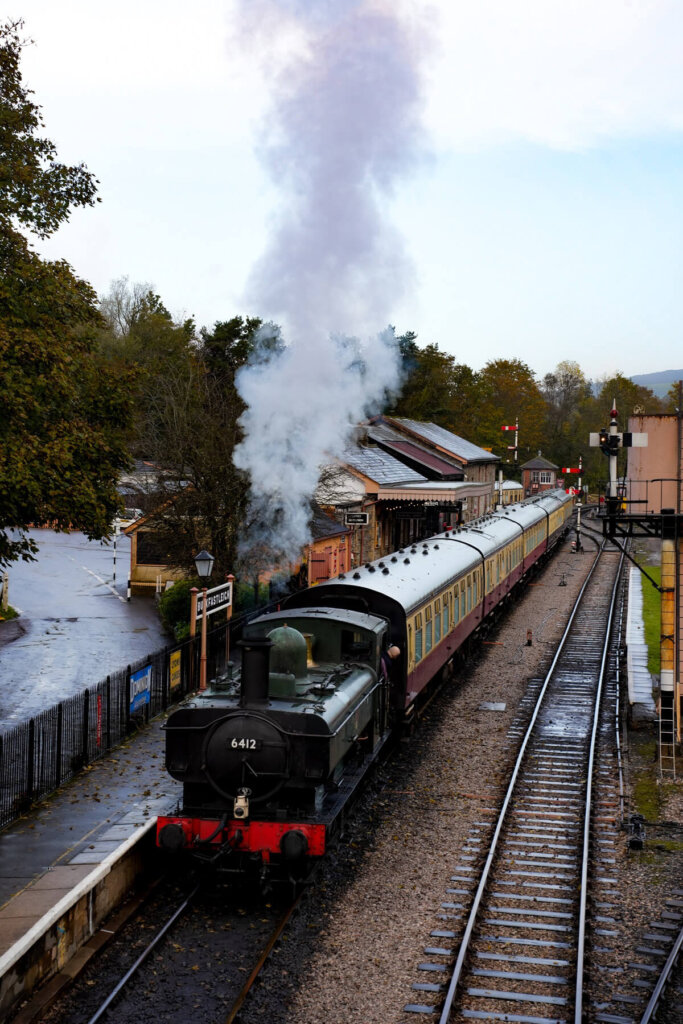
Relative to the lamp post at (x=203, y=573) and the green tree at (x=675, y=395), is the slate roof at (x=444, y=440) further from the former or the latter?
the lamp post at (x=203, y=573)

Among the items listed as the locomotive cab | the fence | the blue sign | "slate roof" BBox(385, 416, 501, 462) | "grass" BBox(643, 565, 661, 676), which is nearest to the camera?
the locomotive cab

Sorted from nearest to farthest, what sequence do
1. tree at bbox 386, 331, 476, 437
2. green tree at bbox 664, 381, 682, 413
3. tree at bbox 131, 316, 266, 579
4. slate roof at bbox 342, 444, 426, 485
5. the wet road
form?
green tree at bbox 664, 381, 682, 413
the wet road
tree at bbox 131, 316, 266, 579
slate roof at bbox 342, 444, 426, 485
tree at bbox 386, 331, 476, 437

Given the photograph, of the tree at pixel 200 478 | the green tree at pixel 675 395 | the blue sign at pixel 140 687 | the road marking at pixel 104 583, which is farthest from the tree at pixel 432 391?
the blue sign at pixel 140 687

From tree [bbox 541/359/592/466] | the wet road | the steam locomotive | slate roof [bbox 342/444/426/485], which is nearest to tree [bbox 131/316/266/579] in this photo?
the wet road

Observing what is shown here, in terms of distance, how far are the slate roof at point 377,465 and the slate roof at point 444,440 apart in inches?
417

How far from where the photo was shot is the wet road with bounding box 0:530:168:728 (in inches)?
852

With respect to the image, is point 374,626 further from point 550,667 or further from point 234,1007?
point 550,667

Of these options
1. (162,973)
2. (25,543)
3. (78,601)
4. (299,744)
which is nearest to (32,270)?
(25,543)

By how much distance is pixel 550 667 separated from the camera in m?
25.0

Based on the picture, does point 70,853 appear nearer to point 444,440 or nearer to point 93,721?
point 93,721

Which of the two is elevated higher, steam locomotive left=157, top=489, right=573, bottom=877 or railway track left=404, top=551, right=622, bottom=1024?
Result: steam locomotive left=157, top=489, right=573, bottom=877

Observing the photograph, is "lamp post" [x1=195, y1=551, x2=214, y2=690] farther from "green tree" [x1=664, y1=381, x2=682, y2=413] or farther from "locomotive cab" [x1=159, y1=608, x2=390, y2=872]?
"green tree" [x1=664, y1=381, x2=682, y2=413]

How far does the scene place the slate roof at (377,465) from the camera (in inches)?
1466

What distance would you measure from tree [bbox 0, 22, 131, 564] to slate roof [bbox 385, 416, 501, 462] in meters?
37.1
